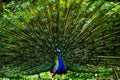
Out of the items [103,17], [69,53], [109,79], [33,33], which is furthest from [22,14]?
[109,79]

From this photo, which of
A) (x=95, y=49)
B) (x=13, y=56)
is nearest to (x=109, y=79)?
(x=95, y=49)

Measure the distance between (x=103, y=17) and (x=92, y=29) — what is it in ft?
0.93

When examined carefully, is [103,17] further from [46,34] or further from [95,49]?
[46,34]

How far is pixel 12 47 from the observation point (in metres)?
5.41

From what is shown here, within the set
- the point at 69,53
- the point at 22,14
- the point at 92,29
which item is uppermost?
the point at 22,14

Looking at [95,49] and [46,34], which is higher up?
[46,34]

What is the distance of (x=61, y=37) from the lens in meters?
5.43

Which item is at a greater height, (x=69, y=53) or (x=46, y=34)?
(x=46, y=34)

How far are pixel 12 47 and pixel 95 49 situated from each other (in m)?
1.46

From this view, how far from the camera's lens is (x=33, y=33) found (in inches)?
213

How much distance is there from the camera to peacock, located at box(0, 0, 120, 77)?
5.38 metres

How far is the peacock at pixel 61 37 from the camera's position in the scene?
538 cm

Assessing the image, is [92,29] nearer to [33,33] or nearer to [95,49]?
[95,49]

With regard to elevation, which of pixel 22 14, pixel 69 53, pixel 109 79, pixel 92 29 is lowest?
pixel 109 79
